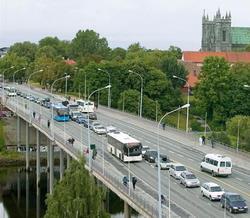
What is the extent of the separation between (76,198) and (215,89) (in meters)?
73.0

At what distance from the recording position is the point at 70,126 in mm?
83688

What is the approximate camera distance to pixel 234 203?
132ft

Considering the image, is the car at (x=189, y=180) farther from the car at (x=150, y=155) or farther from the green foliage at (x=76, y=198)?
the green foliage at (x=76, y=198)

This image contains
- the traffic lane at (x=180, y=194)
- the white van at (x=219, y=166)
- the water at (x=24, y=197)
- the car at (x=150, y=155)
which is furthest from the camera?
the water at (x=24, y=197)

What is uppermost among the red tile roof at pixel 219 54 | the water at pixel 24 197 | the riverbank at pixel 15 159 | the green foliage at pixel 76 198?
the red tile roof at pixel 219 54

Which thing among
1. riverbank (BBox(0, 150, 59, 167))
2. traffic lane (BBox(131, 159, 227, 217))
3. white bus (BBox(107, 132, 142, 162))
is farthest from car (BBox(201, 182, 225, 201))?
riverbank (BBox(0, 150, 59, 167))

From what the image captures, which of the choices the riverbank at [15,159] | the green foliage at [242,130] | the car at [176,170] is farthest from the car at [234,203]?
the riverbank at [15,159]

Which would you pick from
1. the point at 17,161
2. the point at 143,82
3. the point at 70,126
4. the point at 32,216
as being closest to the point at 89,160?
the point at 32,216

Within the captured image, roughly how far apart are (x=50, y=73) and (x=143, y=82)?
43.6 m

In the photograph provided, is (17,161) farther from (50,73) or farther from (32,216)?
(50,73)

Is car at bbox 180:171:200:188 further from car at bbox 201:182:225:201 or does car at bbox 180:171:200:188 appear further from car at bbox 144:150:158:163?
car at bbox 144:150:158:163

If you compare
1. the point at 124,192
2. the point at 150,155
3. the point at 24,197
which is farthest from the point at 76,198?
the point at 24,197

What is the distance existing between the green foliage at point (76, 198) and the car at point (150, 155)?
17.6 m

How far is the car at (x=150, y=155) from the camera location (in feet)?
190
